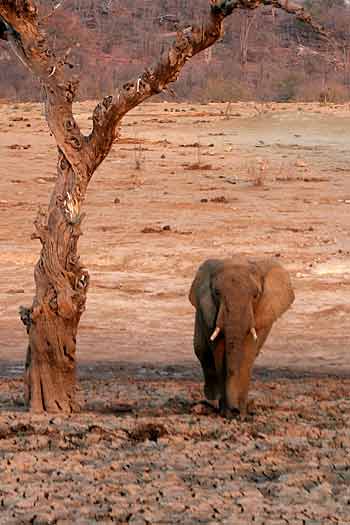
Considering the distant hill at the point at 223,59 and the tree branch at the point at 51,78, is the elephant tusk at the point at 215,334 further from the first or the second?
the distant hill at the point at 223,59

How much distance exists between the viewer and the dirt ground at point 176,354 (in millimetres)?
5258

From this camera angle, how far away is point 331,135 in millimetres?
27016

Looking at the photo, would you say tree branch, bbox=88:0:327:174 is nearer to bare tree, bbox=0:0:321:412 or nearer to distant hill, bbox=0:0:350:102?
bare tree, bbox=0:0:321:412

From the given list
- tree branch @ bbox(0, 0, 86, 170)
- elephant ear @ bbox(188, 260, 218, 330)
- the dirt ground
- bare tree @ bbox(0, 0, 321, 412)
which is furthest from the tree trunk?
elephant ear @ bbox(188, 260, 218, 330)

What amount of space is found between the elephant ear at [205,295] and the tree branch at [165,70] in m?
1.05

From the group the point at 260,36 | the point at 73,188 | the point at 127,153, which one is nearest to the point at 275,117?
the point at 127,153

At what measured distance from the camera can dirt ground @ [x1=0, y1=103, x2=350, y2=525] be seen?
17.3 feet

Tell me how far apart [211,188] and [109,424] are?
39.6 feet

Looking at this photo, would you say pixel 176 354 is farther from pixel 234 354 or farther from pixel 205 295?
pixel 234 354

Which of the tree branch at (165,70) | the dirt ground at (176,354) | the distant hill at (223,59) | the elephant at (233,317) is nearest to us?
the dirt ground at (176,354)

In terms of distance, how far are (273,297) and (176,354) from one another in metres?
2.17

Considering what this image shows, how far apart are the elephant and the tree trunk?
81 cm

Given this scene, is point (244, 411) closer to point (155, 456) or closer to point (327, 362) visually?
point (155, 456)

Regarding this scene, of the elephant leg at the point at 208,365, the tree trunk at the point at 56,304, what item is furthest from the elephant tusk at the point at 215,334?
the tree trunk at the point at 56,304
